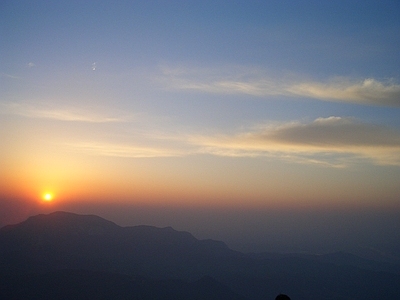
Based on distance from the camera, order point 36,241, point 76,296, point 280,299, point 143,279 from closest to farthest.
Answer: point 280,299, point 76,296, point 143,279, point 36,241

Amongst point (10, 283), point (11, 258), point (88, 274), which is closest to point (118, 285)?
point (88, 274)

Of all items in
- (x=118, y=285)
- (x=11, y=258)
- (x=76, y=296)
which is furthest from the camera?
(x=11, y=258)

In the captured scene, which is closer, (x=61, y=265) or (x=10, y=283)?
(x=10, y=283)

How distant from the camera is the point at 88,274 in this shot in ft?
495

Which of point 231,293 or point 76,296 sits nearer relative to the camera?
point 76,296

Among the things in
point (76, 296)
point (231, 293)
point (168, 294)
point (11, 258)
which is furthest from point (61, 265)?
point (231, 293)

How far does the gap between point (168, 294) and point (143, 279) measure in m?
16.0

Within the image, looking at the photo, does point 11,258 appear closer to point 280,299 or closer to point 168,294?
point 168,294

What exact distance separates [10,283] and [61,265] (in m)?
48.9

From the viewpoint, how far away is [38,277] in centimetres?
14450

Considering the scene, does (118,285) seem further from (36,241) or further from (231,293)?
(36,241)

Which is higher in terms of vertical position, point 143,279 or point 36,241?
point 36,241

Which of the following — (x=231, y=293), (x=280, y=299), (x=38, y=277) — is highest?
(x=280, y=299)

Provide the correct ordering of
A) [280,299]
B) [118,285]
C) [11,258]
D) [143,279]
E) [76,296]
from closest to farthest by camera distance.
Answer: [280,299]
[76,296]
[118,285]
[143,279]
[11,258]
